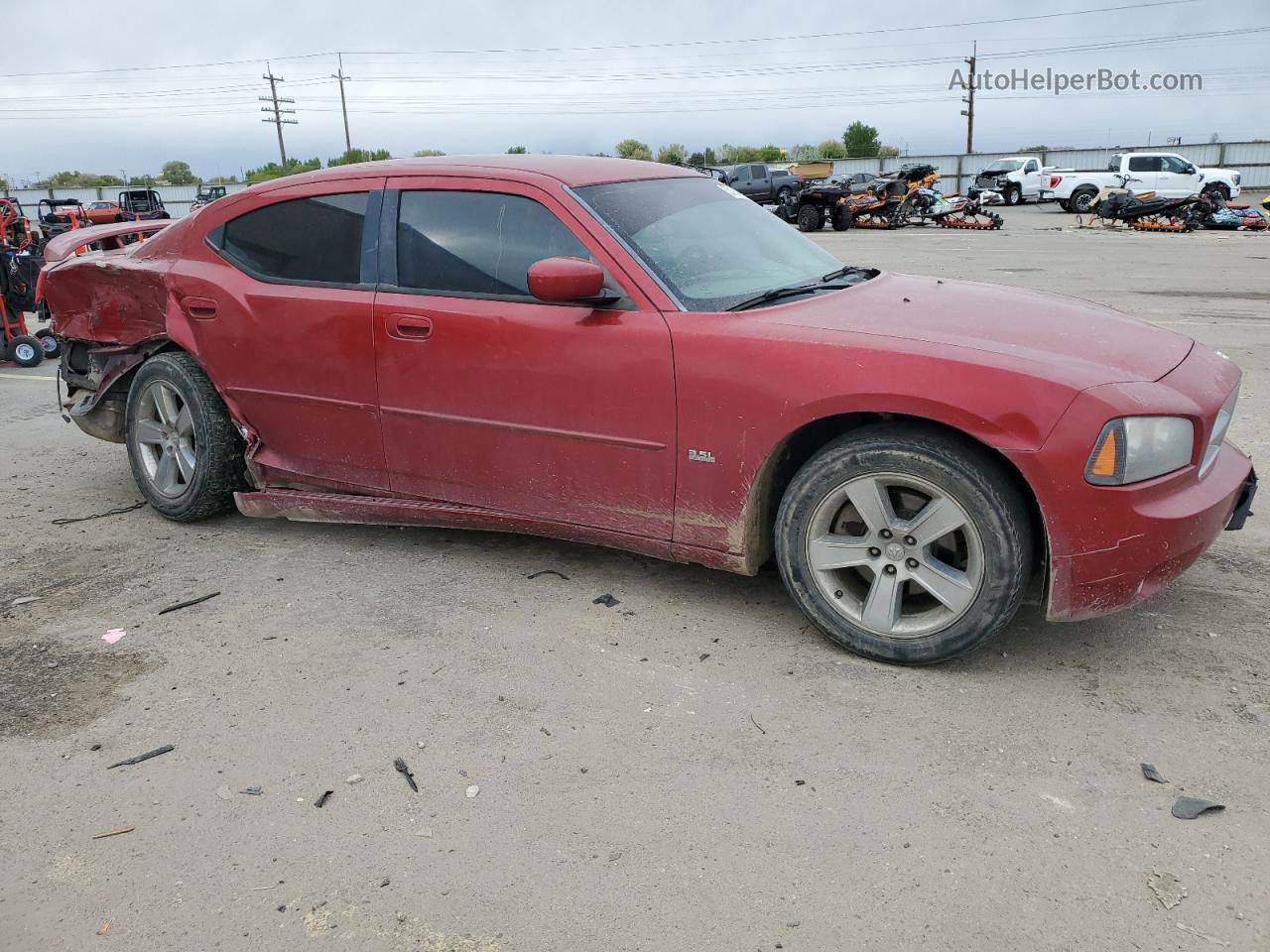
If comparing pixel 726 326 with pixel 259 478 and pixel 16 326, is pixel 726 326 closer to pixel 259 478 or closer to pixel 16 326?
pixel 259 478

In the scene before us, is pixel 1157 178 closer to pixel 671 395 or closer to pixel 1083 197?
pixel 1083 197

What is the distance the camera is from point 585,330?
366 cm

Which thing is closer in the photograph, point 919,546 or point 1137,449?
point 1137,449

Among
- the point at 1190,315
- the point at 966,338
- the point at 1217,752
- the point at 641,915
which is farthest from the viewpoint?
the point at 1190,315

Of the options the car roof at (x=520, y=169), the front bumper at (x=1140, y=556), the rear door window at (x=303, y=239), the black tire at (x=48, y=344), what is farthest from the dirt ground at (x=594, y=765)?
the black tire at (x=48, y=344)

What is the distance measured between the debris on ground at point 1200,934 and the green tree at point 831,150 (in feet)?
225

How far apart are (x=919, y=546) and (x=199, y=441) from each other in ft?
11.0

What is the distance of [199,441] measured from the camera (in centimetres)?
480

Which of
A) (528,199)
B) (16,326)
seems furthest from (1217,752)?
(16,326)

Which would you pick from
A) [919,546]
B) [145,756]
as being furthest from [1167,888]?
[145,756]

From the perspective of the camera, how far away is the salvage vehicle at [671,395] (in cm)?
309

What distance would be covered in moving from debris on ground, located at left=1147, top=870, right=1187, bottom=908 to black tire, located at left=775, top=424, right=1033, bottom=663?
96cm

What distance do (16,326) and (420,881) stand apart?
10.2 metres

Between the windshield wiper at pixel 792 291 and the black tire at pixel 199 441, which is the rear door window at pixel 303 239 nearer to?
the black tire at pixel 199 441
